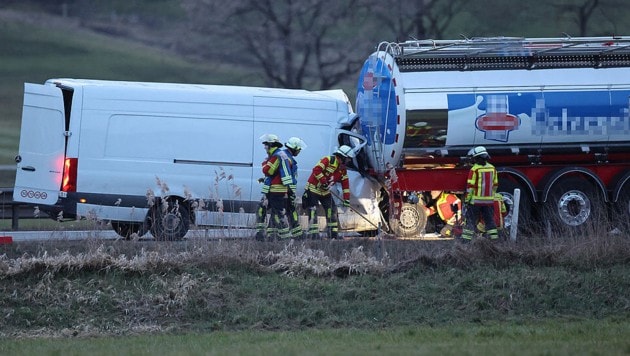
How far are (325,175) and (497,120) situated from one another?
121 inches

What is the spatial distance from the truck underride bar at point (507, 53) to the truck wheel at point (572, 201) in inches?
76.6

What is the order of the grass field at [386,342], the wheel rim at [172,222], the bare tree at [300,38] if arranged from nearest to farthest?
1. the grass field at [386,342]
2. the wheel rim at [172,222]
3. the bare tree at [300,38]

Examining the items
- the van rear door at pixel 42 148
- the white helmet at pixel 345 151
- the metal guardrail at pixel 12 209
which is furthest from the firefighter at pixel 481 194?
the metal guardrail at pixel 12 209

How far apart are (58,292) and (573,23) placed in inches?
1181

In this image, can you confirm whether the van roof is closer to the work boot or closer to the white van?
the white van

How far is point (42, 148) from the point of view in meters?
16.7

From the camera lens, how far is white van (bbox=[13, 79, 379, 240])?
16672mm

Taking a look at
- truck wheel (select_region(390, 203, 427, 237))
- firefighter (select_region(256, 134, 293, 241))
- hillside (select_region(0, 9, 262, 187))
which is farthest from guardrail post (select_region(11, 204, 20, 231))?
hillside (select_region(0, 9, 262, 187))

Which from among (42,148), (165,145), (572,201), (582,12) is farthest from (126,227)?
(582,12)

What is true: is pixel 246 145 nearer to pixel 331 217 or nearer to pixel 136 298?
pixel 331 217

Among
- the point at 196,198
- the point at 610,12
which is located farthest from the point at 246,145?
the point at 610,12

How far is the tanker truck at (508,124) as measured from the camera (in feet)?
58.3

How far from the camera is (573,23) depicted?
1532 inches

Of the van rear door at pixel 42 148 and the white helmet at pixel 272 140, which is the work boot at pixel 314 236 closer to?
the white helmet at pixel 272 140
